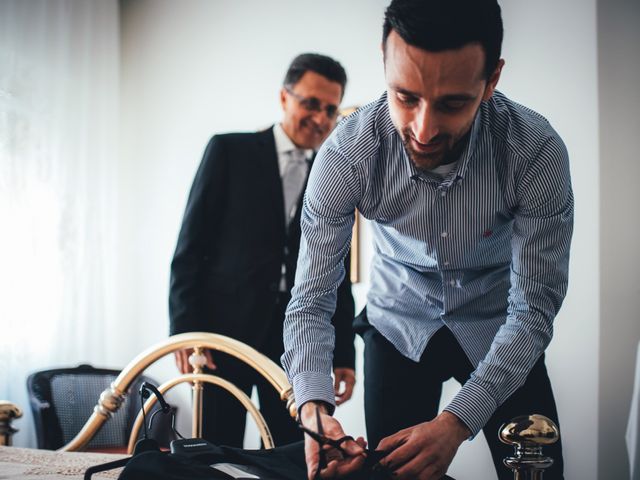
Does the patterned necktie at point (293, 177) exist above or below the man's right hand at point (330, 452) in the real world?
above

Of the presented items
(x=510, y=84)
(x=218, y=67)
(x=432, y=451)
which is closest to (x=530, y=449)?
(x=432, y=451)

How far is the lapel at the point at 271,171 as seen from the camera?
2311 mm

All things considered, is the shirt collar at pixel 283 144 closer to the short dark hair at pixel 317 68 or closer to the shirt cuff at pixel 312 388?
the short dark hair at pixel 317 68

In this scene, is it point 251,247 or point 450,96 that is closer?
point 450,96

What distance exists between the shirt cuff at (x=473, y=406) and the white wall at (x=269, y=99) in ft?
5.16

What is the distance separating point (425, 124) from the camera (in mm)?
1147

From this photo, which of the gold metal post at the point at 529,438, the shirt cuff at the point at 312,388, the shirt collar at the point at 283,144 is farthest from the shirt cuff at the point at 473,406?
the shirt collar at the point at 283,144

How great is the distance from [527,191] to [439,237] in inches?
7.8

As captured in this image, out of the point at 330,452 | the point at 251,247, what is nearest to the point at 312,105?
the point at 251,247

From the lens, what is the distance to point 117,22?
172 inches

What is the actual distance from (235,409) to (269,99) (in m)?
2.19

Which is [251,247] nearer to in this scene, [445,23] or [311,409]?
[311,409]

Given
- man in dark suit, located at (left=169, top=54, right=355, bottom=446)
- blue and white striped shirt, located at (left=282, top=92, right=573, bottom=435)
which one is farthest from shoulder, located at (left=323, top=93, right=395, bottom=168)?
man in dark suit, located at (left=169, top=54, right=355, bottom=446)

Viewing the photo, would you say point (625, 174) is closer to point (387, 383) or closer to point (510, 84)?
point (510, 84)
